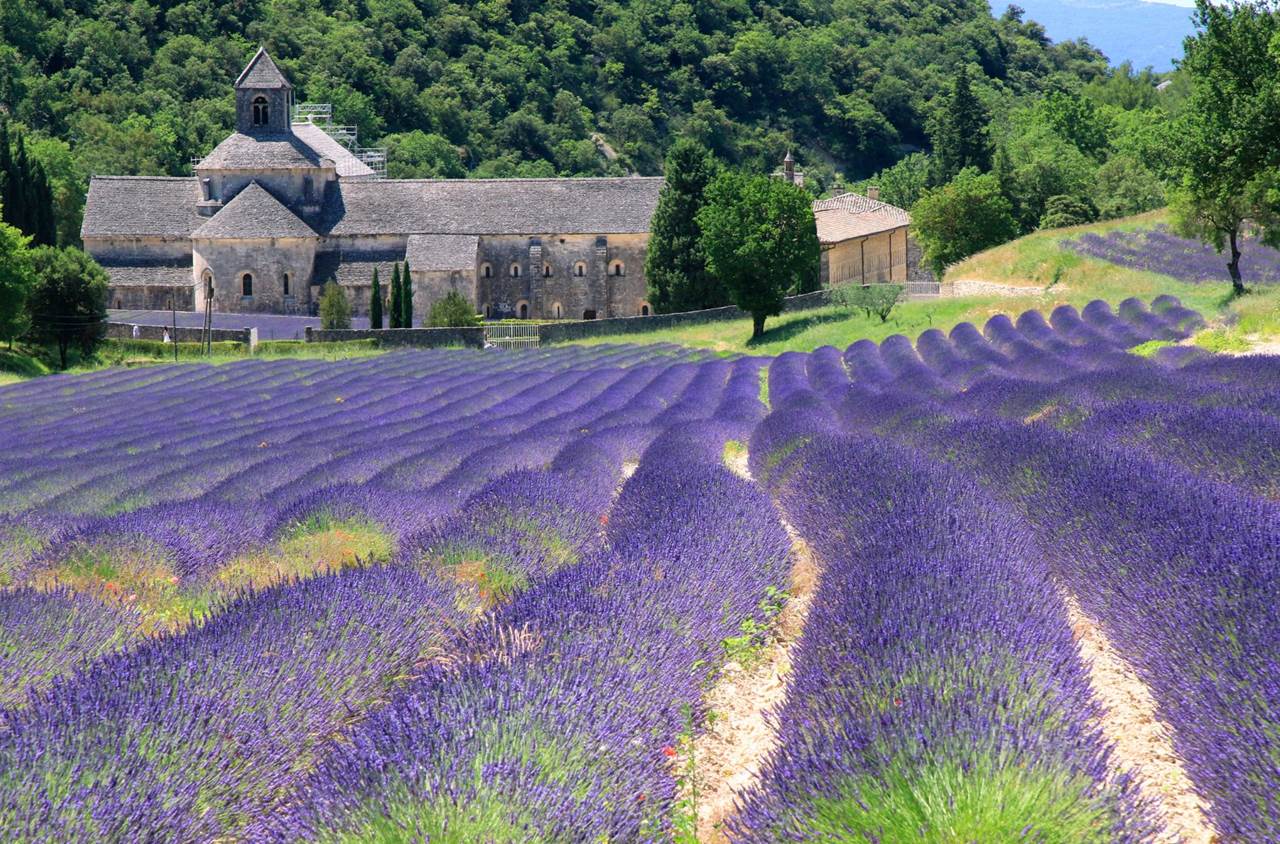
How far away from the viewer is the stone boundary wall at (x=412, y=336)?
42941 millimetres

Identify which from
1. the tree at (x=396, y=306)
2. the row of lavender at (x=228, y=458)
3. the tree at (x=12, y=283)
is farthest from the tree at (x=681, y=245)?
the tree at (x=12, y=283)

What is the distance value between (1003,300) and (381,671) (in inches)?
1315

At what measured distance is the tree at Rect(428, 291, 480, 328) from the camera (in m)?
46.6

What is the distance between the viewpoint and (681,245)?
49.3 meters

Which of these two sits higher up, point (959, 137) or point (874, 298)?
point (959, 137)

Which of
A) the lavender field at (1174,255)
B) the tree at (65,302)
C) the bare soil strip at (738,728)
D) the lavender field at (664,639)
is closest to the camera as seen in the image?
the lavender field at (664,639)

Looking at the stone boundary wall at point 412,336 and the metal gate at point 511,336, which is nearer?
the stone boundary wall at point 412,336

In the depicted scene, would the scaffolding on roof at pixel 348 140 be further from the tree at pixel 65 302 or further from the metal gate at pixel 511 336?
the metal gate at pixel 511 336

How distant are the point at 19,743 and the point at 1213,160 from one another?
24612 mm

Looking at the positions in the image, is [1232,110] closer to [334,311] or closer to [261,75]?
[334,311]

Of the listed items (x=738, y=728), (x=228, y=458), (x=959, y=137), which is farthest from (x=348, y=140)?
(x=738, y=728)

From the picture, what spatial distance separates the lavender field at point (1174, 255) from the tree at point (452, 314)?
72.4ft

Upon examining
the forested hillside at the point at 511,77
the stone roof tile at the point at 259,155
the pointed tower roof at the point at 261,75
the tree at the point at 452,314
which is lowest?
the tree at the point at 452,314

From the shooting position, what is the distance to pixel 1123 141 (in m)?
76.5
